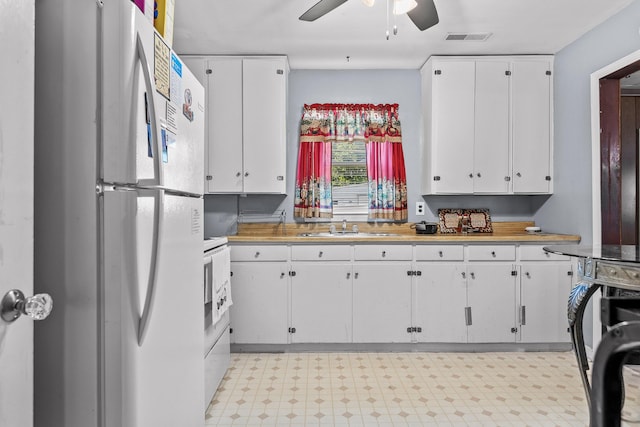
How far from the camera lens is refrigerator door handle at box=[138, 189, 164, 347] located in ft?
3.94

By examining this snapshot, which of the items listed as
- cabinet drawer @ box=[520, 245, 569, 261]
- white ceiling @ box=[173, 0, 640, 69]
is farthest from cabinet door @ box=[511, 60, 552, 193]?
cabinet drawer @ box=[520, 245, 569, 261]

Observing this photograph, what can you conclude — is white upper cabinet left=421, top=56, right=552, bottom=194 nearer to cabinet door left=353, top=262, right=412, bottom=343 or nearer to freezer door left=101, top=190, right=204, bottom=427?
cabinet door left=353, top=262, right=412, bottom=343

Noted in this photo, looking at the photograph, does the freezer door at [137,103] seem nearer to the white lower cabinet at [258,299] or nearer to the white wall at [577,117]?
the white lower cabinet at [258,299]

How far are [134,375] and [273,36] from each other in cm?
275

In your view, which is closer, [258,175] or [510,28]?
[510,28]

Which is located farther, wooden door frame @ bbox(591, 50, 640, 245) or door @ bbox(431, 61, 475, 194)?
door @ bbox(431, 61, 475, 194)

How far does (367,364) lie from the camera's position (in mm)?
2980

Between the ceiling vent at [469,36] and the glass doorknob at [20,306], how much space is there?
320cm

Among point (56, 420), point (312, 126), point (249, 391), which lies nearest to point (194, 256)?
point (56, 420)

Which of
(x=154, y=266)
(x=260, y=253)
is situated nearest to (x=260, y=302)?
(x=260, y=253)

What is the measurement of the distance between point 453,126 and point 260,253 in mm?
1995

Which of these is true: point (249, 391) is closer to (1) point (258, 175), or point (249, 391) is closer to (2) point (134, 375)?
(2) point (134, 375)

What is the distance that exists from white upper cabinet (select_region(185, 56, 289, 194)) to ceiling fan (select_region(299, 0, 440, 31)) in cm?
112

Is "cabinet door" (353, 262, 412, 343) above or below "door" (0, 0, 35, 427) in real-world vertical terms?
below
